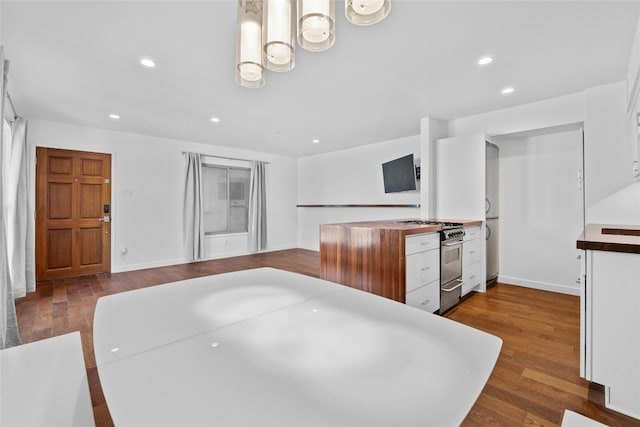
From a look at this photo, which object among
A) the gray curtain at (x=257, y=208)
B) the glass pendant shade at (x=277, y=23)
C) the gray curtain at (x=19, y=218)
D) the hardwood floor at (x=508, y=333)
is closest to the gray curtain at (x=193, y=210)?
the hardwood floor at (x=508, y=333)

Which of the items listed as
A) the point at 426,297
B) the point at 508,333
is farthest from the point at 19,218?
the point at 508,333

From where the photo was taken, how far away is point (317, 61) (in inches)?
96.7

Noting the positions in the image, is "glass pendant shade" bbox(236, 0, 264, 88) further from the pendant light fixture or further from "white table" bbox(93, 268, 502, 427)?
"white table" bbox(93, 268, 502, 427)

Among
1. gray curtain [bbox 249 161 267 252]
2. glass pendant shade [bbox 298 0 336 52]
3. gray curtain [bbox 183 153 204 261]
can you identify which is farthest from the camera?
gray curtain [bbox 249 161 267 252]

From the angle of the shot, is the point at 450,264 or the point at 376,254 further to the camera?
the point at 450,264

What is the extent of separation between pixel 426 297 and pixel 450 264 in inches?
22.6

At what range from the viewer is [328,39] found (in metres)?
1.20

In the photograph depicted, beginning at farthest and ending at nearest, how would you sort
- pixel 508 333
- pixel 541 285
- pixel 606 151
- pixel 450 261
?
pixel 541 285, pixel 450 261, pixel 606 151, pixel 508 333

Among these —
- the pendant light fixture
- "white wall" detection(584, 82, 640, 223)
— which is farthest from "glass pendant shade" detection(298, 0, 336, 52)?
"white wall" detection(584, 82, 640, 223)

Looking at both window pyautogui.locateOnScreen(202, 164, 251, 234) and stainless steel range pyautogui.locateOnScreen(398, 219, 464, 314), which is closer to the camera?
stainless steel range pyautogui.locateOnScreen(398, 219, 464, 314)

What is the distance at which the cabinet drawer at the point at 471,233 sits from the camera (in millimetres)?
3350

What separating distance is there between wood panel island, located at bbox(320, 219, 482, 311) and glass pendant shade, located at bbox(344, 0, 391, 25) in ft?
5.48

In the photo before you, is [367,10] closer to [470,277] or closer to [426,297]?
[426,297]

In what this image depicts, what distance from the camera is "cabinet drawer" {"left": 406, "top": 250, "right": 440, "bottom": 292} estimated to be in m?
2.49
